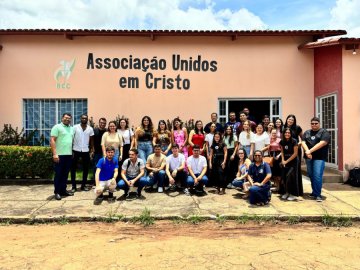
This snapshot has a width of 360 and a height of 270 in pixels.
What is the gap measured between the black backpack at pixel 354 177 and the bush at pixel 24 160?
7592mm

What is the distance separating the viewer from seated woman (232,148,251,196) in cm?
708

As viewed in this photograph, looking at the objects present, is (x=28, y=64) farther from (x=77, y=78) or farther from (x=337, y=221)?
(x=337, y=221)

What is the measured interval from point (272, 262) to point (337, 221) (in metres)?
2.40

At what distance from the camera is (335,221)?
228 inches

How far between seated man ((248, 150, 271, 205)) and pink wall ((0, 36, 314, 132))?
13.0 ft

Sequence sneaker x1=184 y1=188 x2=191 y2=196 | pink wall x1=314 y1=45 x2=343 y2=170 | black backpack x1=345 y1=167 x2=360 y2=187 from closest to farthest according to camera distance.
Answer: sneaker x1=184 y1=188 x2=191 y2=196
black backpack x1=345 y1=167 x2=360 y2=187
pink wall x1=314 y1=45 x2=343 y2=170

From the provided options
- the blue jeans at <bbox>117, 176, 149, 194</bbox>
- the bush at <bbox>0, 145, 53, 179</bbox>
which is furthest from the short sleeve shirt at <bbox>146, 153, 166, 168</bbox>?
the bush at <bbox>0, 145, 53, 179</bbox>

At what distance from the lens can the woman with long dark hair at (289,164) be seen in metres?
7.06

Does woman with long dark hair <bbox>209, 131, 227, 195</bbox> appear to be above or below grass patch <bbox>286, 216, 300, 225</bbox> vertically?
above

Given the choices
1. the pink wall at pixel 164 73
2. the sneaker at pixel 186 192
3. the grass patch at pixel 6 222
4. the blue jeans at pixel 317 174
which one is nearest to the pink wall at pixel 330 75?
the pink wall at pixel 164 73

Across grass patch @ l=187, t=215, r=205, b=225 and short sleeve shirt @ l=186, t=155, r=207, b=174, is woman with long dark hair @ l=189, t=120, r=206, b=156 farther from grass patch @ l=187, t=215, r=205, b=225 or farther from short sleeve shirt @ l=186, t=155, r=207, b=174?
grass patch @ l=187, t=215, r=205, b=225

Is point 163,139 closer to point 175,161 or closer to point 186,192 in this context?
point 175,161

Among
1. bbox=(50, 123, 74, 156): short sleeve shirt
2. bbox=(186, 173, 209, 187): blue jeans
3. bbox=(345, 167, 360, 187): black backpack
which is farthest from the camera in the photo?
bbox=(345, 167, 360, 187): black backpack

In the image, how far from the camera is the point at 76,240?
4.88m
